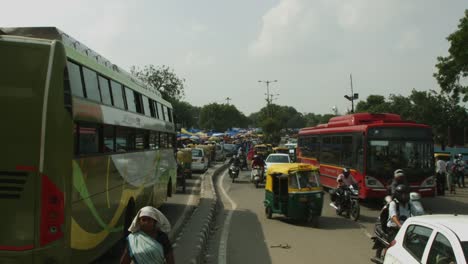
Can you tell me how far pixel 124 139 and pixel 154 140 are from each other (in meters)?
4.09

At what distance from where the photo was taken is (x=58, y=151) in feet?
19.3

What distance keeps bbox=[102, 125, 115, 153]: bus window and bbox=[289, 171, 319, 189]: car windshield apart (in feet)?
22.8

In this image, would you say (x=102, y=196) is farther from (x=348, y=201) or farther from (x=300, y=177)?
(x=348, y=201)

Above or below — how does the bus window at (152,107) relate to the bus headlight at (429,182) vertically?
above

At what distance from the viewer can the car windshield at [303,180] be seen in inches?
579

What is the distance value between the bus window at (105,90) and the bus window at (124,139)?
0.73 meters

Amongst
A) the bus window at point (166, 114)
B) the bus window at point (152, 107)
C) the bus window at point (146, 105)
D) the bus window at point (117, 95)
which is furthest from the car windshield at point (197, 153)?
the bus window at point (117, 95)

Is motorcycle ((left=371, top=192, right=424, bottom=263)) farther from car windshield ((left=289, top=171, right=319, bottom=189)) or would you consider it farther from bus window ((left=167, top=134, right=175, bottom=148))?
bus window ((left=167, top=134, right=175, bottom=148))

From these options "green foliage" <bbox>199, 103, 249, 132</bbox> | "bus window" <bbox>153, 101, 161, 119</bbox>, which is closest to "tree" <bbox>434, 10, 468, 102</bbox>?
"bus window" <bbox>153, 101, 161, 119</bbox>

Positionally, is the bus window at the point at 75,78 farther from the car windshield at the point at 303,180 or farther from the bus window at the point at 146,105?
the car windshield at the point at 303,180

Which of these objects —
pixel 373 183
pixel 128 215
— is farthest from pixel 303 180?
pixel 128 215

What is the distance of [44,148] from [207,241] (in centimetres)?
712

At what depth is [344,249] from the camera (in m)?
11.4

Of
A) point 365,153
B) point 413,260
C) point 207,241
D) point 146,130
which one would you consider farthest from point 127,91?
point 365,153
